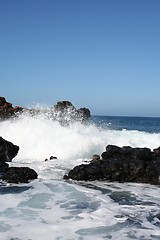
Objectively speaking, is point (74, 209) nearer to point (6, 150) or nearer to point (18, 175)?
point (18, 175)

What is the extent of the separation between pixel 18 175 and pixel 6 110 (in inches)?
752

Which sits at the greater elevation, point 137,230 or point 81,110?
point 81,110

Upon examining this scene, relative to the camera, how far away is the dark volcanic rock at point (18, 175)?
9266mm

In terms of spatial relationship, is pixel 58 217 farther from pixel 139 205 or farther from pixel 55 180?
pixel 55 180

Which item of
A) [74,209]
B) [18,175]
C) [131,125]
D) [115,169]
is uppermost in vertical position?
[131,125]

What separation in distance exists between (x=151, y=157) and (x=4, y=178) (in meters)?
5.40

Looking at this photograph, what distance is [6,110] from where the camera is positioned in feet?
91.2

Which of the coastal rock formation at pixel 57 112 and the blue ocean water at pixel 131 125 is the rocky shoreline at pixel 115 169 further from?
the blue ocean water at pixel 131 125

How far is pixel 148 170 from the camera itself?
10.2m

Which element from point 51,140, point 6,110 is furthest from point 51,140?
point 6,110

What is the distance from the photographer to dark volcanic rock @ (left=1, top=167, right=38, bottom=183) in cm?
927

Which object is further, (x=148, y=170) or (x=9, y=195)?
(x=148, y=170)

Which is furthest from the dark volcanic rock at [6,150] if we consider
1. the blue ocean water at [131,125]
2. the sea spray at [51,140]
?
the blue ocean water at [131,125]

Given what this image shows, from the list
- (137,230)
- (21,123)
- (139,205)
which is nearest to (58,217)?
(137,230)
